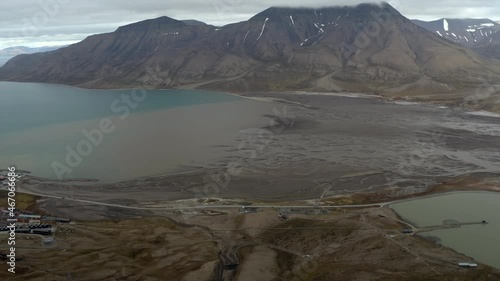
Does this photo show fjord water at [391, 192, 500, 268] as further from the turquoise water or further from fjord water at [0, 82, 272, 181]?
the turquoise water

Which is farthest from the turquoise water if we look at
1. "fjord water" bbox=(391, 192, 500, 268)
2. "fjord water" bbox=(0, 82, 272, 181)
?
"fjord water" bbox=(391, 192, 500, 268)

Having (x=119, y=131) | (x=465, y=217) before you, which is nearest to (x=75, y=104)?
(x=119, y=131)

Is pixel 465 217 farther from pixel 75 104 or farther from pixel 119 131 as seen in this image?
pixel 75 104

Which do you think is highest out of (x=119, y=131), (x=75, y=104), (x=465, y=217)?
(x=75, y=104)

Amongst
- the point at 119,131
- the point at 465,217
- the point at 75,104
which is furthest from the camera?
the point at 75,104

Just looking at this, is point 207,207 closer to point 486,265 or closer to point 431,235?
point 431,235

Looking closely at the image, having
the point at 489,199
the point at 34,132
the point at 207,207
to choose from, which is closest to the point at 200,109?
the point at 34,132
